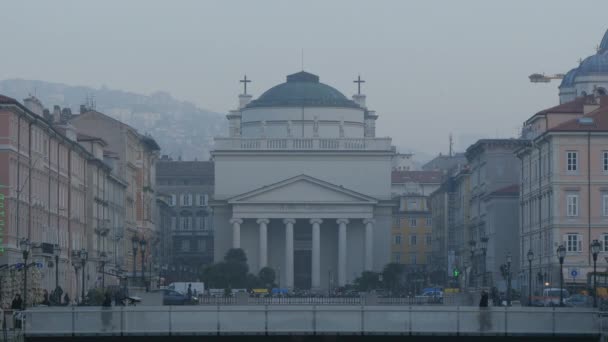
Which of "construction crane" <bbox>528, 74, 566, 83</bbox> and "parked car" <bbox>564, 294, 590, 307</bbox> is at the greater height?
"construction crane" <bbox>528, 74, 566, 83</bbox>

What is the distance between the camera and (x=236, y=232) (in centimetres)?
15325

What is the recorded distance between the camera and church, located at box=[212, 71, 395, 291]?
154000mm

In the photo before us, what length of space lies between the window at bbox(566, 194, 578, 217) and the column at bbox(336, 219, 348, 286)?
54724mm

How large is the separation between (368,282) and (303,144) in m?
33.9

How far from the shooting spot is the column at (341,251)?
501ft

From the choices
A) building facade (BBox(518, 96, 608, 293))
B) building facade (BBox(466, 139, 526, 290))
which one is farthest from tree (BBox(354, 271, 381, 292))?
building facade (BBox(518, 96, 608, 293))

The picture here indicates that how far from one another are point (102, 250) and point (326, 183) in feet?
130

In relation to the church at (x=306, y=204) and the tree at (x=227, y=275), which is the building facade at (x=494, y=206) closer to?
the tree at (x=227, y=275)

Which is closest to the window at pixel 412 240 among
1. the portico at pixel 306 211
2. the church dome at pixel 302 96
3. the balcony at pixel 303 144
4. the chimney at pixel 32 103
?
the church dome at pixel 302 96

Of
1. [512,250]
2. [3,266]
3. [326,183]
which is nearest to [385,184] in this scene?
[326,183]

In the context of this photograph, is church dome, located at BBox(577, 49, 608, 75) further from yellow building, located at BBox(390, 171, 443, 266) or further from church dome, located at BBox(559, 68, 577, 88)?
yellow building, located at BBox(390, 171, 443, 266)

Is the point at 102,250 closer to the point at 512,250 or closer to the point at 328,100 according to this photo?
the point at 512,250

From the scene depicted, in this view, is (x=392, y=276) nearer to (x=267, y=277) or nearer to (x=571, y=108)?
(x=267, y=277)

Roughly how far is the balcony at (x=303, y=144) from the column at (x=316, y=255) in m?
8.61
